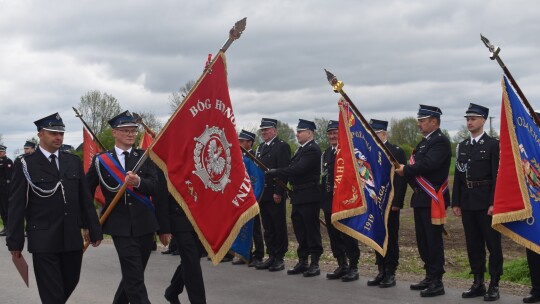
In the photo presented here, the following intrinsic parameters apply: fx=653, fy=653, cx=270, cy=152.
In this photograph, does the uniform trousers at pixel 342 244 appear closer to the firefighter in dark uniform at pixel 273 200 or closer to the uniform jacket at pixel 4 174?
the firefighter in dark uniform at pixel 273 200

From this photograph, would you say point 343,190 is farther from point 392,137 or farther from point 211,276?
point 392,137

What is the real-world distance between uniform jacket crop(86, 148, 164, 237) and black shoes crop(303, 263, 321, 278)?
319 centimetres

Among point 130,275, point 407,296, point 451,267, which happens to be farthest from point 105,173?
point 451,267

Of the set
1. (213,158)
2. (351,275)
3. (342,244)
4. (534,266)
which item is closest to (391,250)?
(351,275)

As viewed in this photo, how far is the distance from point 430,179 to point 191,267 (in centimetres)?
307

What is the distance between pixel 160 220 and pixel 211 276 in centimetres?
306

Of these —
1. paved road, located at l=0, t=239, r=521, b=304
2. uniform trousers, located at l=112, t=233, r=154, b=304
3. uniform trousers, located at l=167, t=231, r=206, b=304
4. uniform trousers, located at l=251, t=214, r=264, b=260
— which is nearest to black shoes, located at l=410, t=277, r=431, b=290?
paved road, located at l=0, t=239, r=521, b=304

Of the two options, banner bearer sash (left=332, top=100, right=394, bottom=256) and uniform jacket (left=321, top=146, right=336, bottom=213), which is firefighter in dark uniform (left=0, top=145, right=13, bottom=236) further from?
banner bearer sash (left=332, top=100, right=394, bottom=256)

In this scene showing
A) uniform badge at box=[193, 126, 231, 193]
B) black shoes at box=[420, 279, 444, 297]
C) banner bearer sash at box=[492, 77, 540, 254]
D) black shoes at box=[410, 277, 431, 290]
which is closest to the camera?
uniform badge at box=[193, 126, 231, 193]

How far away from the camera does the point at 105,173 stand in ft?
20.6

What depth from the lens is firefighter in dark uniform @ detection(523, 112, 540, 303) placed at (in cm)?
691

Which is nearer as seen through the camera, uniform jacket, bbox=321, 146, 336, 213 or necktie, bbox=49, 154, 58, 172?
necktie, bbox=49, 154, 58, 172

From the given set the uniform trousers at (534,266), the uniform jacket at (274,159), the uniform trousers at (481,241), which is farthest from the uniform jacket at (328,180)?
the uniform trousers at (534,266)

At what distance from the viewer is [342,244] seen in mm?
9070
